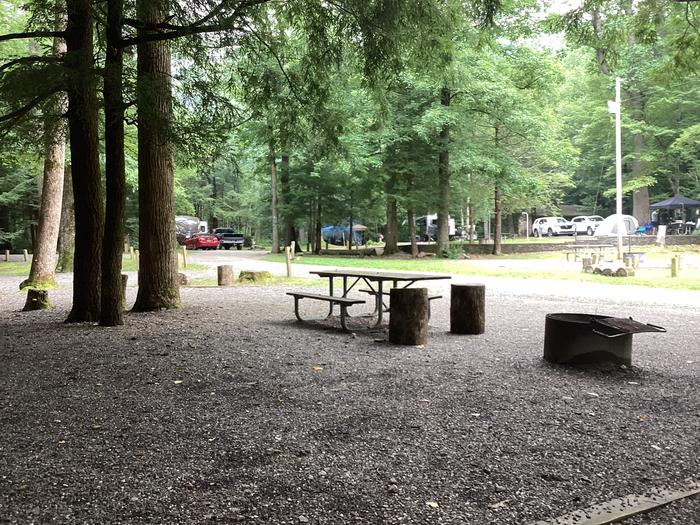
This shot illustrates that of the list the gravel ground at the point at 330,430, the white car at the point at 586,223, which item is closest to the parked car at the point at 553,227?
the white car at the point at 586,223

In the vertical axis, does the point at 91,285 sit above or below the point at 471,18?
below

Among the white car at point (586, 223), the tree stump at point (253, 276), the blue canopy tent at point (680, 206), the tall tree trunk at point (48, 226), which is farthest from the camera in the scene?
the white car at point (586, 223)

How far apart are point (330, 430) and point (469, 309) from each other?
12.8ft

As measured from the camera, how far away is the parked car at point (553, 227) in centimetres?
4478

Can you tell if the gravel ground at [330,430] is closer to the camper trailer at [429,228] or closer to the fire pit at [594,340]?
the fire pit at [594,340]

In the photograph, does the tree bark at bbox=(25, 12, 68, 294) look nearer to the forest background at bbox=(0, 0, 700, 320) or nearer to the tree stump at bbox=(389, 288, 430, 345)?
the forest background at bbox=(0, 0, 700, 320)

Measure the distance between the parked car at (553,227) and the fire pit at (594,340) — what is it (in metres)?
42.0

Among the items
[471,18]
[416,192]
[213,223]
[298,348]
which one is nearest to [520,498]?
[298,348]

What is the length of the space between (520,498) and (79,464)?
2285 millimetres

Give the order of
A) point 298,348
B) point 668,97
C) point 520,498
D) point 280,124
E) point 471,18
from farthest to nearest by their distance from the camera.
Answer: point 668,97
point 280,124
point 471,18
point 298,348
point 520,498

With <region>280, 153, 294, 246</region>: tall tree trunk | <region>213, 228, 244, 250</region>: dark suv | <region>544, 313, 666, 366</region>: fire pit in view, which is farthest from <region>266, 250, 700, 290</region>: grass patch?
<region>213, 228, 244, 250</region>: dark suv

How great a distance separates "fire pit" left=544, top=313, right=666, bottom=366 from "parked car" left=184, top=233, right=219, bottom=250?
3594cm

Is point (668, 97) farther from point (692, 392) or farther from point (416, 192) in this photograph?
point (692, 392)

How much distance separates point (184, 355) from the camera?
5656mm
